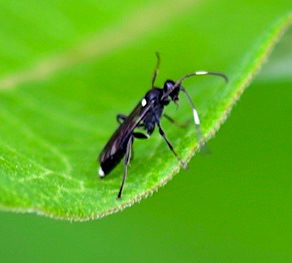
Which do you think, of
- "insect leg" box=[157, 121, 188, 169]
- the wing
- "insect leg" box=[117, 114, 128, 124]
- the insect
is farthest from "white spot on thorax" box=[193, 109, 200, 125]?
"insect leg" box=[117, 114, 128, 124]

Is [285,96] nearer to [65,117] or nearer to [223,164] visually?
[223,164]

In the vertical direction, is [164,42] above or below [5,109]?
above

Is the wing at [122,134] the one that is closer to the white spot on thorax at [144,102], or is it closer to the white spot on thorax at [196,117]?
the white spot on thorax at [144,102]

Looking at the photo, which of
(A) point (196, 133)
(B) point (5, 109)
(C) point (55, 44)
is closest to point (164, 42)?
(C) point (55, 44)

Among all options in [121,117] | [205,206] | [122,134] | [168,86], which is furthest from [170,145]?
[205,206]

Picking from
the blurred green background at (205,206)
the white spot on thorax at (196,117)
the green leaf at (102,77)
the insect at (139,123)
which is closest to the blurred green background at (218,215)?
the blurred green background at (205,206)
